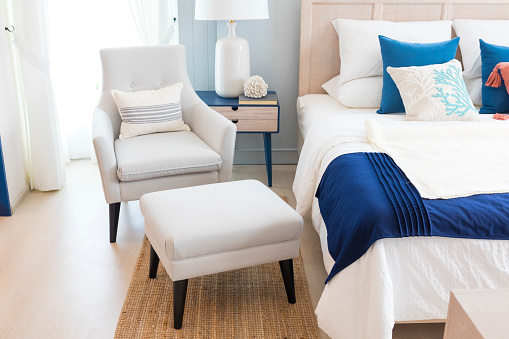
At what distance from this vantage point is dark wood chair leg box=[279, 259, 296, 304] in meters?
2.15

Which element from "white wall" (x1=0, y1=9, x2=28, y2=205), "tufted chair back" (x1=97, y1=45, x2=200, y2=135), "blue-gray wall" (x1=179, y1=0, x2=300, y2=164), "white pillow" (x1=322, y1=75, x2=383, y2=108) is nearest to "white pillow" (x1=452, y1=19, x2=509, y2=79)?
"white pillow" (x1=322, y1=75, x2=383, y2=108)

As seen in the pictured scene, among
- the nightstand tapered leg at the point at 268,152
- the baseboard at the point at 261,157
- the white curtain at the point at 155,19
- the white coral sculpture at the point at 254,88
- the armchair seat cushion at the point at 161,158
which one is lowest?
the baseboard at the point at 261,157

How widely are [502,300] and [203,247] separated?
1.18m

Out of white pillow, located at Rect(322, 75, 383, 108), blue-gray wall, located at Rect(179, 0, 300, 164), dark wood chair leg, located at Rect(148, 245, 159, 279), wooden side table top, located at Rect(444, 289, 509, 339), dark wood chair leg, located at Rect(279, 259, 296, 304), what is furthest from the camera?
blue-gray wall, located at Rect(179, 0, 300, 164)

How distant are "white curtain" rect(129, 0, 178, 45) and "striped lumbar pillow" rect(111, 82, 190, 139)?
604 millimetres

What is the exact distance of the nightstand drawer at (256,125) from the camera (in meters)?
3.29

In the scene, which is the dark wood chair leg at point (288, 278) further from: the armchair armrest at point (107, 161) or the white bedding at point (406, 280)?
the armchair armrest at point (107, 161)

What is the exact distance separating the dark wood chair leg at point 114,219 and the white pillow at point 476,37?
85.2 inches

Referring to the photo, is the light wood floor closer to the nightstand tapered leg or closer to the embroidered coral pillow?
the nightstand tapered leg

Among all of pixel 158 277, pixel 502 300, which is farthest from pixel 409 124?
pixel 502 300

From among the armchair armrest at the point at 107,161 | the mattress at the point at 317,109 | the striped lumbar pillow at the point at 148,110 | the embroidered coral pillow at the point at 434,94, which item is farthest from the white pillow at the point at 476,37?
the armchair armrest at the point at 107,161

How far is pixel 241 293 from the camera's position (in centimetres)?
227

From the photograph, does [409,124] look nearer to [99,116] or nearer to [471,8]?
[471,8]

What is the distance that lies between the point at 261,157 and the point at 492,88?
1590mm
